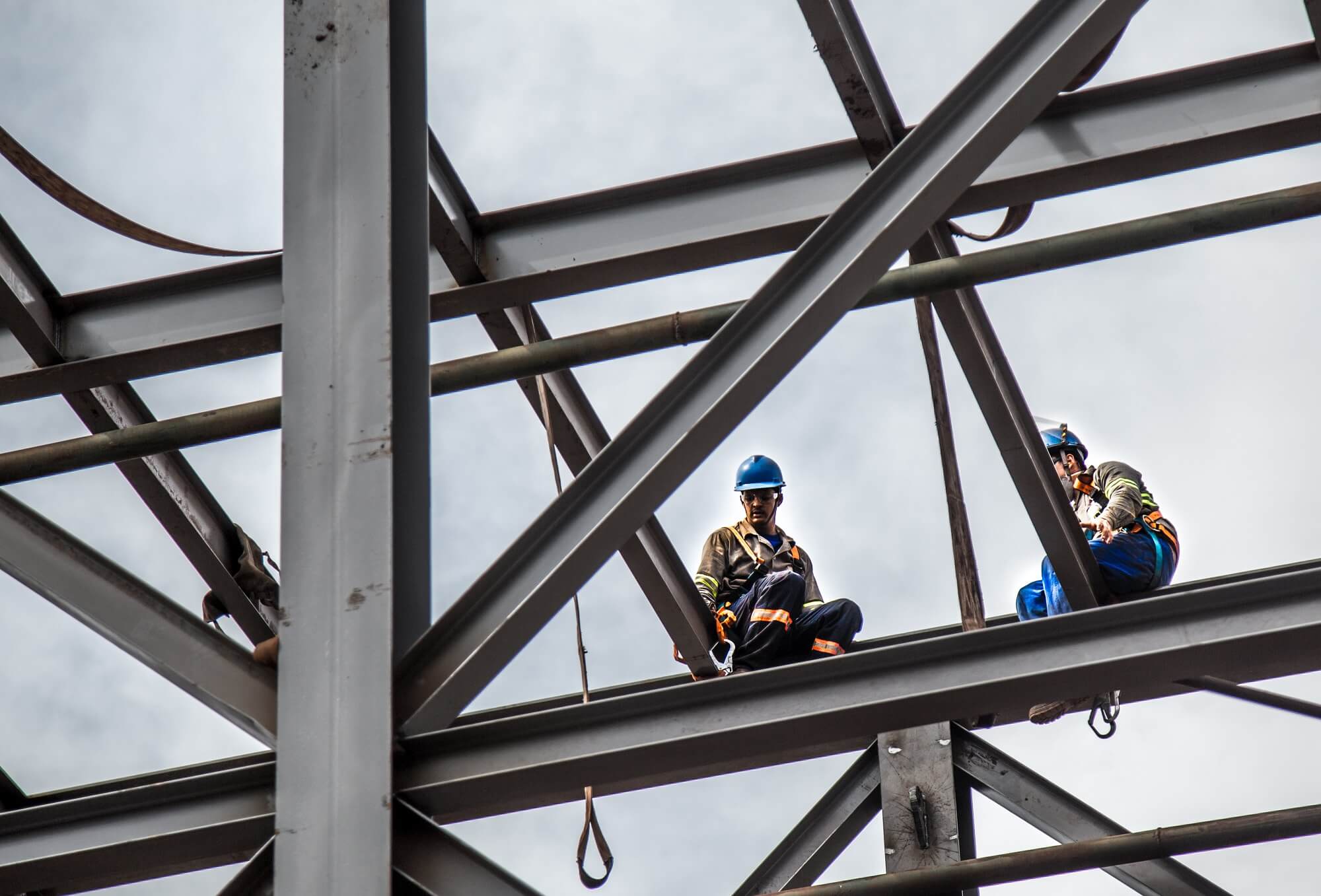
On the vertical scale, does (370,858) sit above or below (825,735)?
below

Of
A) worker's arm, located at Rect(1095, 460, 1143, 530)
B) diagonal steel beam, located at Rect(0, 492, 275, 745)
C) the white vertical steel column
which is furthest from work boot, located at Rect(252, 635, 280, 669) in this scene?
worker's arm, located at Rect(1095, 460, 1143, 530)

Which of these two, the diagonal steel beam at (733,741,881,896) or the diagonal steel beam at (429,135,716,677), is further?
the diagonal steel beam at (733,741,881,896)

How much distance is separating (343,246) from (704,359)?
119cm

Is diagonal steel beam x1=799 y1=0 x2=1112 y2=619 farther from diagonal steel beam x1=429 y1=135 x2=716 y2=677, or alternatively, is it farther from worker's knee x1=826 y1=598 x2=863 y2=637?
diagonal steel beam x1=429 y1=135 x2=716 y2=677

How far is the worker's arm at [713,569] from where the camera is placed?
1013 cm

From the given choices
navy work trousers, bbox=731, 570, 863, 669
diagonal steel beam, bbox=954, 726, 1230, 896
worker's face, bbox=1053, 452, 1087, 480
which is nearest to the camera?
diagonal steel beam, bbox=954, 726, 1230, 896

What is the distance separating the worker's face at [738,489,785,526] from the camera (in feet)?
37.0

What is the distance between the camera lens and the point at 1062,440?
1162cm

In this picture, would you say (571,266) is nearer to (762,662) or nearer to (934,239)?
(934,239)

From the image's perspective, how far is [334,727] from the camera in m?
4.83

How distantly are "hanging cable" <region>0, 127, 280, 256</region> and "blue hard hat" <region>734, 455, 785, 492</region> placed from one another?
414 cm

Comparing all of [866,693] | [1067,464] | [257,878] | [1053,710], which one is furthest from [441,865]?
[1067,464]

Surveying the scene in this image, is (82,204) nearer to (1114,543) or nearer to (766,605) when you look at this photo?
(766,605)

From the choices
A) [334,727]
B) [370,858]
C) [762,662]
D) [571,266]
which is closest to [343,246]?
[334,727]
